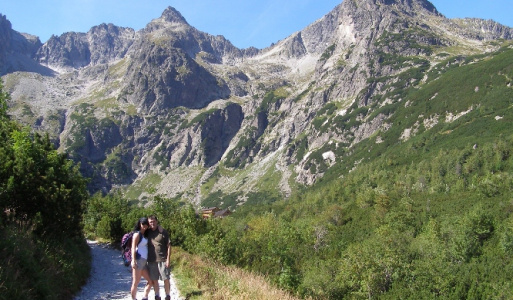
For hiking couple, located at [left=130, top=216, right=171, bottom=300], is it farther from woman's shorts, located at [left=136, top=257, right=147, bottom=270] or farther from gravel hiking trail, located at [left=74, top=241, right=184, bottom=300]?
gravel hiking trail, located at [left=74, top=241, right=184, bottom=300]

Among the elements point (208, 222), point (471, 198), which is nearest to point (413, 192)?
point (471, 198)

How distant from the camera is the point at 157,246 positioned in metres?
12.3

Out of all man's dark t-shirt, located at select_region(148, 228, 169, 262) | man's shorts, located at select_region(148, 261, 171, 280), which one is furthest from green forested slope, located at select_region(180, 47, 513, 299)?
man's dark t-shirt, located at select_region(148, 228, 169, 262)

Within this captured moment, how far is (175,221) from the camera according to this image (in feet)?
139

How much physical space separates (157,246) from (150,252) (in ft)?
1.04

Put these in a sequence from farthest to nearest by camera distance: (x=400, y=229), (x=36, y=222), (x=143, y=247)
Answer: (x=400, y=229) < (x=36, y=222) < (x=143, y=247)

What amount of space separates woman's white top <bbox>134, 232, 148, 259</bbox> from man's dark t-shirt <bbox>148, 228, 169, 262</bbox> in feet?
0.72

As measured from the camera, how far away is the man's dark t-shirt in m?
12.3

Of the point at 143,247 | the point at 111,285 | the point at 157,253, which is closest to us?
the point at 143,247

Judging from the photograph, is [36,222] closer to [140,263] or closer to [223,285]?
[140,263]

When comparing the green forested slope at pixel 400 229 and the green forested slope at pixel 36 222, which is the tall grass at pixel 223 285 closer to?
the green forested slope at pixel 400 229

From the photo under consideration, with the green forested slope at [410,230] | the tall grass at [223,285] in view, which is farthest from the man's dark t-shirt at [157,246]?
the green forested slope at [410,230]

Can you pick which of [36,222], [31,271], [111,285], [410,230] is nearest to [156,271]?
[31,271]

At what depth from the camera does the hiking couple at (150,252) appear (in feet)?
39.4
